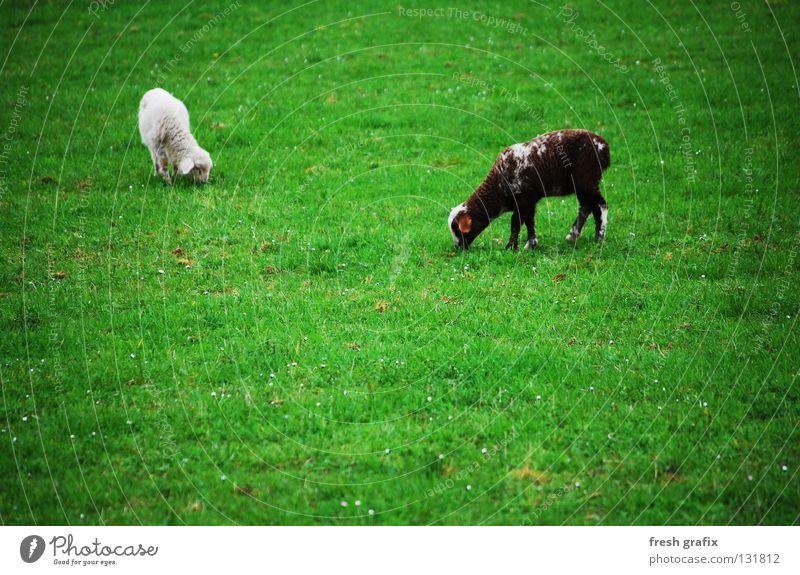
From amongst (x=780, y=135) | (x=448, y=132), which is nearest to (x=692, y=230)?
(x=780, y=135)

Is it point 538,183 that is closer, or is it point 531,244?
point 538,183

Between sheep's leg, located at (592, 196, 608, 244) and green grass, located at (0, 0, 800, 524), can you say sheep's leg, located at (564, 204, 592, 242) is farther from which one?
green grass, located at (0, 0, 800, 524)

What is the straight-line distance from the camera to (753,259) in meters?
12.0

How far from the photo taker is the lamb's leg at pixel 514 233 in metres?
12.8

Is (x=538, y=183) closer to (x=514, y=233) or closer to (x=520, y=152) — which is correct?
(x=520, y=152)

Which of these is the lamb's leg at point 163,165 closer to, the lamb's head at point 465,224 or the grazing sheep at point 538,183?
the lamb's head at point 465,224

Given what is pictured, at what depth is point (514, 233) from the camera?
12.9m

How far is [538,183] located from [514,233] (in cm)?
100

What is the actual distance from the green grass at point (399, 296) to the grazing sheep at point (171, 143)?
0.59 metres

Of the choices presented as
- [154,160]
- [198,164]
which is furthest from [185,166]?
[154,160]

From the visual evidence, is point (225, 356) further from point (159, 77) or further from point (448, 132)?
point (159, 77)

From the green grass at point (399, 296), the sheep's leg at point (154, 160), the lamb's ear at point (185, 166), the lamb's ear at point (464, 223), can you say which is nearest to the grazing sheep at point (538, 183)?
the lamb's ear at point (464, 223)
